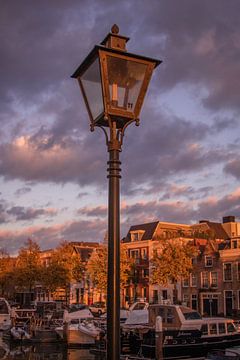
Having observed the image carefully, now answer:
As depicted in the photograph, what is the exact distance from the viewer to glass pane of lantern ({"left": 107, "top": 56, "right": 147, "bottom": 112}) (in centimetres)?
606

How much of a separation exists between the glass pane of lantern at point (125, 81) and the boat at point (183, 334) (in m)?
24.8

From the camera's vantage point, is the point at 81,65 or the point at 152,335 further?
the point at 152,335

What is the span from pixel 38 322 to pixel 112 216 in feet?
134

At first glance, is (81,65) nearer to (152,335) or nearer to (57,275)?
(152,335)

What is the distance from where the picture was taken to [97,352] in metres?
34.6

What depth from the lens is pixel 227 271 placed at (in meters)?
59.7

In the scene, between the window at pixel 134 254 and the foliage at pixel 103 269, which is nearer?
the foliage at pixel 103 269

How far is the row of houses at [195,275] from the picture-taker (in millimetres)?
59219

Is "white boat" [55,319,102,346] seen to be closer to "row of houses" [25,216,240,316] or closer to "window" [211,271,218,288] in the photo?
"row of houses" [25,216,240,316]

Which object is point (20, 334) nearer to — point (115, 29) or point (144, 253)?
point (144, 253)

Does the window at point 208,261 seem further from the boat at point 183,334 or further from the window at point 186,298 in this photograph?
the boat at point 183,334

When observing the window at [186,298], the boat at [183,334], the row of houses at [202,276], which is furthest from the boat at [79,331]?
the window at [186,298]

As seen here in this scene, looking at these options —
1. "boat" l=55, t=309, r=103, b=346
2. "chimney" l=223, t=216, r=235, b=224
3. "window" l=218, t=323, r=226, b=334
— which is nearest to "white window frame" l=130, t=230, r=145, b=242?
"chimney" l=223, t=216, r=235, b=224

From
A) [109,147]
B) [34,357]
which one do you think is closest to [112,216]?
[109,147]
